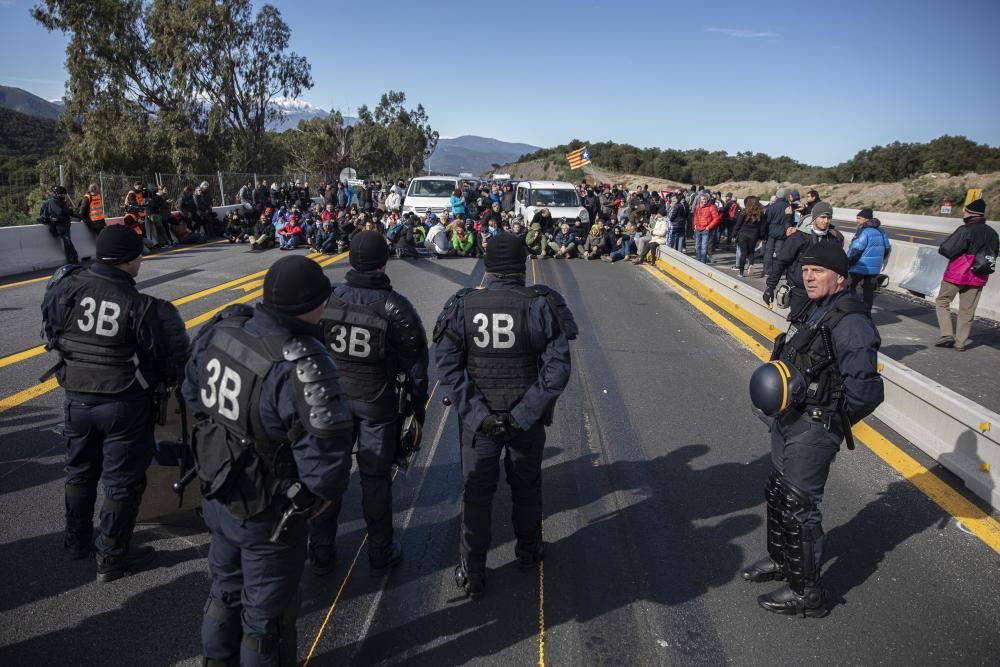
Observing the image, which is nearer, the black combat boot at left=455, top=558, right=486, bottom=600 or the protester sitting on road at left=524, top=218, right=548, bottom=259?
the black combat boot at left=455, top=558, right=486, bottom=600

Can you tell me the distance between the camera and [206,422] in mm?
2453

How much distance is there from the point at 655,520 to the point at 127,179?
21121mm

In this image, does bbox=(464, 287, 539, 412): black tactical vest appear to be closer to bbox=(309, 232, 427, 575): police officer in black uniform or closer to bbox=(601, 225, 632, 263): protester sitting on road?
bbox=(309, 232, 427, 575): police officer in black uniform

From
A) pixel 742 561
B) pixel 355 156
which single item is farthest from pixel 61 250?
pixel 355 156

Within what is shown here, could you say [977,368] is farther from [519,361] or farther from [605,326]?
[519,361]

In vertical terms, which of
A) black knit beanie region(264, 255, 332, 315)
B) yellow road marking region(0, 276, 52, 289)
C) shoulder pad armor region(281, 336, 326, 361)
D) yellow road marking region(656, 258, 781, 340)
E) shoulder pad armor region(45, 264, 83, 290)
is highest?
black knit beanie region(264, 255, 332, 315)

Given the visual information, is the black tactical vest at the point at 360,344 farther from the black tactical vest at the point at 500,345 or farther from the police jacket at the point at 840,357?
the police jacket at the point at 840,357

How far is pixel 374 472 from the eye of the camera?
349 centimetres

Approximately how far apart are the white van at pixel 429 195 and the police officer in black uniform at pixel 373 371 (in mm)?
16415

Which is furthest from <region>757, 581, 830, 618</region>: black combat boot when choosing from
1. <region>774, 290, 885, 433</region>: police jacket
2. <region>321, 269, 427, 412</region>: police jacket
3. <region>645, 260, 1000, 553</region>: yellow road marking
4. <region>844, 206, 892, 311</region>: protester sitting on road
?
<region>844, 206, 892, 311</region>: protester sitting on road

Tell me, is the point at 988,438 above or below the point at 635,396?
above

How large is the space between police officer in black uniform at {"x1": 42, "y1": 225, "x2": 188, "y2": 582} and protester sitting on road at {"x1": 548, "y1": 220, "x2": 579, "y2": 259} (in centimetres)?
1413

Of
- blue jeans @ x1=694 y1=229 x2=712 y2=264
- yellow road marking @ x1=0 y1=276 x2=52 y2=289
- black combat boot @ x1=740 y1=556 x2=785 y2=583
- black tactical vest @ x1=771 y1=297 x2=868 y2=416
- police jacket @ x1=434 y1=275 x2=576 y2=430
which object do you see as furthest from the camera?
blue jeans @ x1=694 y1=229 x2=712 y2=264

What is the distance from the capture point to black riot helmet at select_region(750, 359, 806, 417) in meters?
3.10
